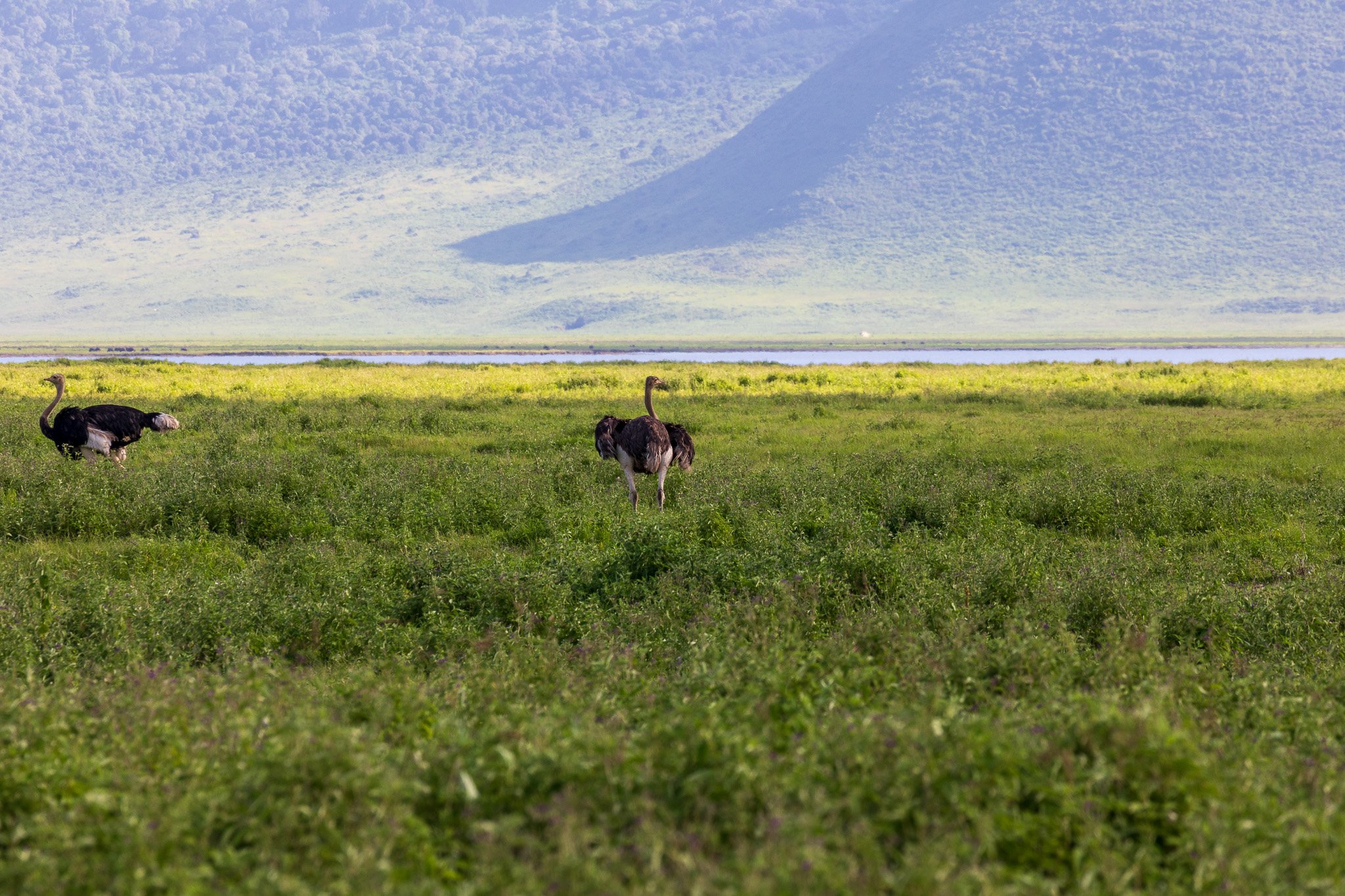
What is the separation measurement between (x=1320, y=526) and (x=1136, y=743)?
9480 mm

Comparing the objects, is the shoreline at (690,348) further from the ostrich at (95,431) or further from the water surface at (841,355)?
the ostrich at (95,431)

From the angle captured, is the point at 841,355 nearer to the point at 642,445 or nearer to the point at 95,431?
the point at 95,431

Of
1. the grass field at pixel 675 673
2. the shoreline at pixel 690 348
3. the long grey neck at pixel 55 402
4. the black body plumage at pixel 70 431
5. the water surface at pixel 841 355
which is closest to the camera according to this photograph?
the grass field at pixel 675 673

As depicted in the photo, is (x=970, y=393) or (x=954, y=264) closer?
(x=970, y=393)

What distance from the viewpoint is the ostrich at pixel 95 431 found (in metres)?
17.5

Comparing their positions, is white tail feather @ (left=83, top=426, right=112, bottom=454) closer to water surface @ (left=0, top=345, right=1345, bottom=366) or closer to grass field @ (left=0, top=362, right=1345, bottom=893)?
grass field @ (left=0, top=362, right=1345, bottom=893)

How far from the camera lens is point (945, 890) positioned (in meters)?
4.54

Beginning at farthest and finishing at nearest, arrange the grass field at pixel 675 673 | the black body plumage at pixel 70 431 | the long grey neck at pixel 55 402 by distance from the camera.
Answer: the long grey neck at pixel 55 402 < the black body plumage at pixel 70 431 < the grass field at pixel 675 673

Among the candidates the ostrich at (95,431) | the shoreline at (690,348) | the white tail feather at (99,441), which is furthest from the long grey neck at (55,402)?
the shoreline at (690,348)

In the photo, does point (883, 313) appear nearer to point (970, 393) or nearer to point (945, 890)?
point (970, 393)

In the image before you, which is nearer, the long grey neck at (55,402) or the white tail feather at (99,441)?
the white tail feather at (99,441)

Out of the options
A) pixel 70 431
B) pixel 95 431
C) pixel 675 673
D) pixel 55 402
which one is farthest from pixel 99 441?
pixel 675 673

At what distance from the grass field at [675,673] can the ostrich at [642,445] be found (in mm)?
474

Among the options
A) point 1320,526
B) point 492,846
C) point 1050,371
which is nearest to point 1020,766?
point 492,846
